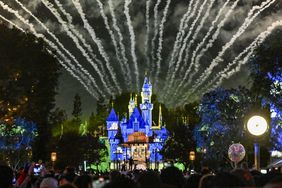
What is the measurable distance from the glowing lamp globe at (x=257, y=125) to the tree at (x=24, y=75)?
21.3m

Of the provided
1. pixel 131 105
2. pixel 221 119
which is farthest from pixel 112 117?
pixel 221 119

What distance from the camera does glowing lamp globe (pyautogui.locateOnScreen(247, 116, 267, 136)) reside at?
50.3 feet

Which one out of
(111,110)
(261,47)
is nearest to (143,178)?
(261,47)

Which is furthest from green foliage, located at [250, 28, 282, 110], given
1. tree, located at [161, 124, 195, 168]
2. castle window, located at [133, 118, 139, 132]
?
castle window, located at [133, 118, 139, 132]

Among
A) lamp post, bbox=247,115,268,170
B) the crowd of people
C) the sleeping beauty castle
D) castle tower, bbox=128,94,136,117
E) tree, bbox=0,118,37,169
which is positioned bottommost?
the crowd of people

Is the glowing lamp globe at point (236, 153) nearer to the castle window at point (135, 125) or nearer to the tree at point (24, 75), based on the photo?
the tree at point (24, 75)

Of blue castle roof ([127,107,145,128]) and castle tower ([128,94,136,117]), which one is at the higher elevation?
castle tower ([128,94,136,117])

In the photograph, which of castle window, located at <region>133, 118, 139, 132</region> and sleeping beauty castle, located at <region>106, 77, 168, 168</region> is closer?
sleeping beauty castle, located at <region>106, 77, 168, 168</region>

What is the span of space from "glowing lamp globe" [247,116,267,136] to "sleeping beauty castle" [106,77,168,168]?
10348 cm

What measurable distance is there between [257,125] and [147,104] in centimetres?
12601

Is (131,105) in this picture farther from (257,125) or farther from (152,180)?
(152,180)

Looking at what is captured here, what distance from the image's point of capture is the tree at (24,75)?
3480 cm

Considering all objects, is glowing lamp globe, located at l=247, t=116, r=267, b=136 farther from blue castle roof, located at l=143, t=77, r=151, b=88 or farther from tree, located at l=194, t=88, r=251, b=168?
blue castle roof, located at l=143, t=77, r=151, b=88

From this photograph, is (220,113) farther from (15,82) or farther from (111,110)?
(111,110)
